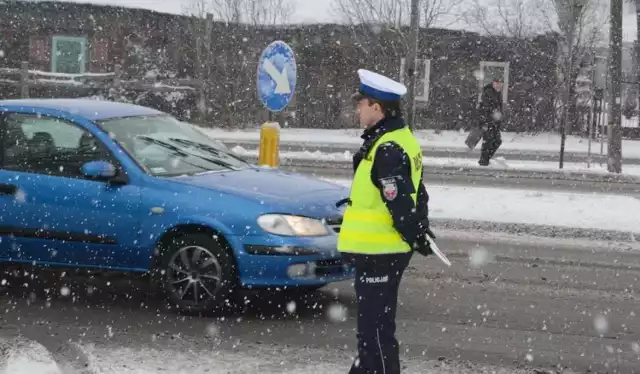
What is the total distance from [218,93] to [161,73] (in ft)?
7.78

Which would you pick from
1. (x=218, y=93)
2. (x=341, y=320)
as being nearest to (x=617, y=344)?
(x=341, y=320)

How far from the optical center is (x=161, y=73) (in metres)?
30.5

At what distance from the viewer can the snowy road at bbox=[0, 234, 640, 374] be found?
5695 millimetres

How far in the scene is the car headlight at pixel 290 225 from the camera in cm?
650

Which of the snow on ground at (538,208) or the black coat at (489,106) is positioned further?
the black coat at (489,106)

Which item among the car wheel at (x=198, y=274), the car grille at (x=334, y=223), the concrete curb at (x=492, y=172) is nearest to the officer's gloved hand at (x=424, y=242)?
the car grille at (x=334, y=223)

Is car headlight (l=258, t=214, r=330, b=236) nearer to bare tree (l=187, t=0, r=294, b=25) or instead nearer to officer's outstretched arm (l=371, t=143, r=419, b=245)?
officer's outstretched arm (l=371, t=143, r=419, b=245)

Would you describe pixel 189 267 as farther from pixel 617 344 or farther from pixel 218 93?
pixel 218 93

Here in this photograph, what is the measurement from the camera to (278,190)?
6.88 meters

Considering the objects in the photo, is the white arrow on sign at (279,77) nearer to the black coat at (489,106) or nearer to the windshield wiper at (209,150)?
the windshield wiper at (209,150)

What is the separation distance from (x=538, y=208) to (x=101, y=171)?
724 cm

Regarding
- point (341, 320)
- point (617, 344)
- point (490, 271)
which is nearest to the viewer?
point (617, 344)

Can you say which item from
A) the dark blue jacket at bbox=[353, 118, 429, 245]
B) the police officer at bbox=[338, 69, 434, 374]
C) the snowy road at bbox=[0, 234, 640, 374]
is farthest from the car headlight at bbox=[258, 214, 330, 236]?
the dark blue jacket at bbox=[353, 118, 429, 245]

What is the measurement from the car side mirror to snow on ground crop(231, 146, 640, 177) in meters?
12.0
